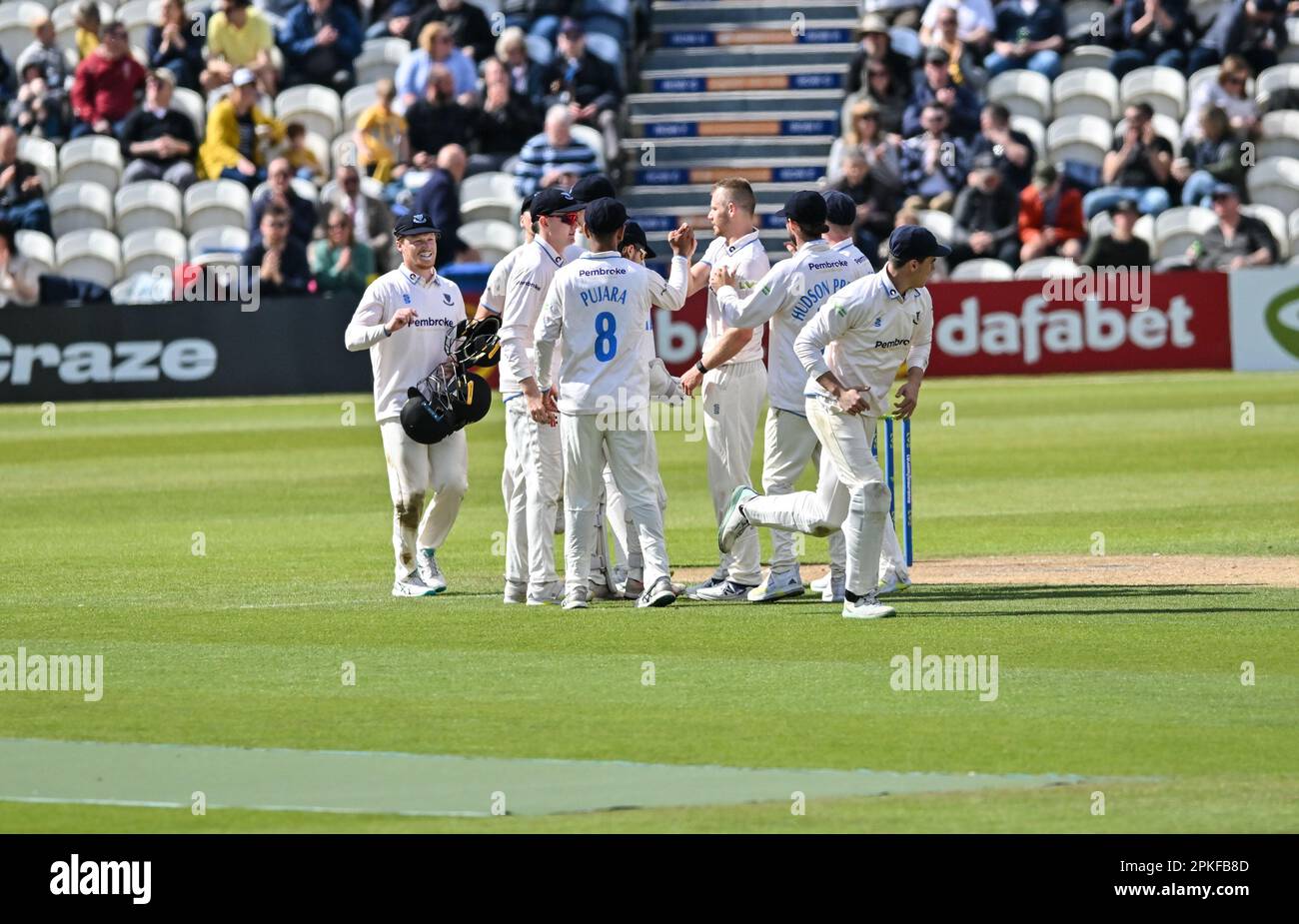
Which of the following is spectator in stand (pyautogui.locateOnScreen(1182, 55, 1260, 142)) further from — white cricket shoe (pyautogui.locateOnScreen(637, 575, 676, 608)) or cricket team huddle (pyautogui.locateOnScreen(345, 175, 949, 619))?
white cricket shoe (pyautogui.locateOnScreen(637, 575, 676, 608))

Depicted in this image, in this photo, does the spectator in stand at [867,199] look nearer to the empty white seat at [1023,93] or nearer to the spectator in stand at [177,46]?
the empty white seat at [1023,93]

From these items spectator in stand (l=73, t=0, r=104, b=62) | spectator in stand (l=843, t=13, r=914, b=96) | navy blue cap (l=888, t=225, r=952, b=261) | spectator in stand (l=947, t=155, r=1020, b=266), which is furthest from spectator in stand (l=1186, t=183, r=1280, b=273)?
navy blue cap (l=888, t=225, r=952, b=261)

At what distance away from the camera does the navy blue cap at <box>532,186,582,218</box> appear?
1247 centimetres

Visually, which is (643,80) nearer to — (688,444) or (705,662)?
(688,444)

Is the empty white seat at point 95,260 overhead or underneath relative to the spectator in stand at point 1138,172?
underneath

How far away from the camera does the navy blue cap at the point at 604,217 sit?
1177 centimetres

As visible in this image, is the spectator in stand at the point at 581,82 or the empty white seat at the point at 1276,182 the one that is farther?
the spectator in stand at the point at 581,82

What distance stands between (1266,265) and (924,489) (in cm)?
1143

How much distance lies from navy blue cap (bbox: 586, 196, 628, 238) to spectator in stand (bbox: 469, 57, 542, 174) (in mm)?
19906

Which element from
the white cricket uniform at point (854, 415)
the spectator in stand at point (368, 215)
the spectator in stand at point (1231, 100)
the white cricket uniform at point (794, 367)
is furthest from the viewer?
the spectator in stand at point (1231, 100)

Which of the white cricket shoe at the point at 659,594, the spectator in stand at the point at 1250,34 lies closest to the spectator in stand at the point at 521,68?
the spectator in stand at the point at 1250,34

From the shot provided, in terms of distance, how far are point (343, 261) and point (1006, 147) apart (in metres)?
9.29

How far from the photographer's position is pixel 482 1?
111 ft

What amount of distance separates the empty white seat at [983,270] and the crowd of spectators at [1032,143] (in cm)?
21
